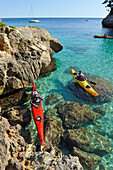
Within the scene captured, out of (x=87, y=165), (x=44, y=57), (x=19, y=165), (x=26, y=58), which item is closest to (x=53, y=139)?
(x=87, y=165)

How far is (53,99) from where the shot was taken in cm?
1139

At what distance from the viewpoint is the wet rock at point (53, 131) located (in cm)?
751

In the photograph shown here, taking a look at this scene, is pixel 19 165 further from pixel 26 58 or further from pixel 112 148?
pixel 26 58

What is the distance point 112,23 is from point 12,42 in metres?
62.8

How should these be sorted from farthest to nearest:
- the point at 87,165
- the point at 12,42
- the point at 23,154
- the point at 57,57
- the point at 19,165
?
the point at 57,57, the point at 12,42, the point at 87,165, the point at 23,154, the point at 19,165

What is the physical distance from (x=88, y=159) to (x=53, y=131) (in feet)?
8.56

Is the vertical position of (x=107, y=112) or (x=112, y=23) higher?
(x=112, y=23)

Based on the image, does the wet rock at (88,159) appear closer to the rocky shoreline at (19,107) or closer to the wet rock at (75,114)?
the rocky shoreline at (19,107)

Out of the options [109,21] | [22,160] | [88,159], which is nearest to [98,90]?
[88,159]

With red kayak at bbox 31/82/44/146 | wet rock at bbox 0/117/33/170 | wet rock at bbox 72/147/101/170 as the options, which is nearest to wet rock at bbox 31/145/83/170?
wet rock at bbox 0/117/33/170

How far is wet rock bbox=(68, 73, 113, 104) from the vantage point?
37.3 feet

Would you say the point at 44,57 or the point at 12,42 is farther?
the point at 44,57

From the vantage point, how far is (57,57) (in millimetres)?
22938

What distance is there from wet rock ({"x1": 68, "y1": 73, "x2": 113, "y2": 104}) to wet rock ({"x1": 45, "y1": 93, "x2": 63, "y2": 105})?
1778 millimetres
